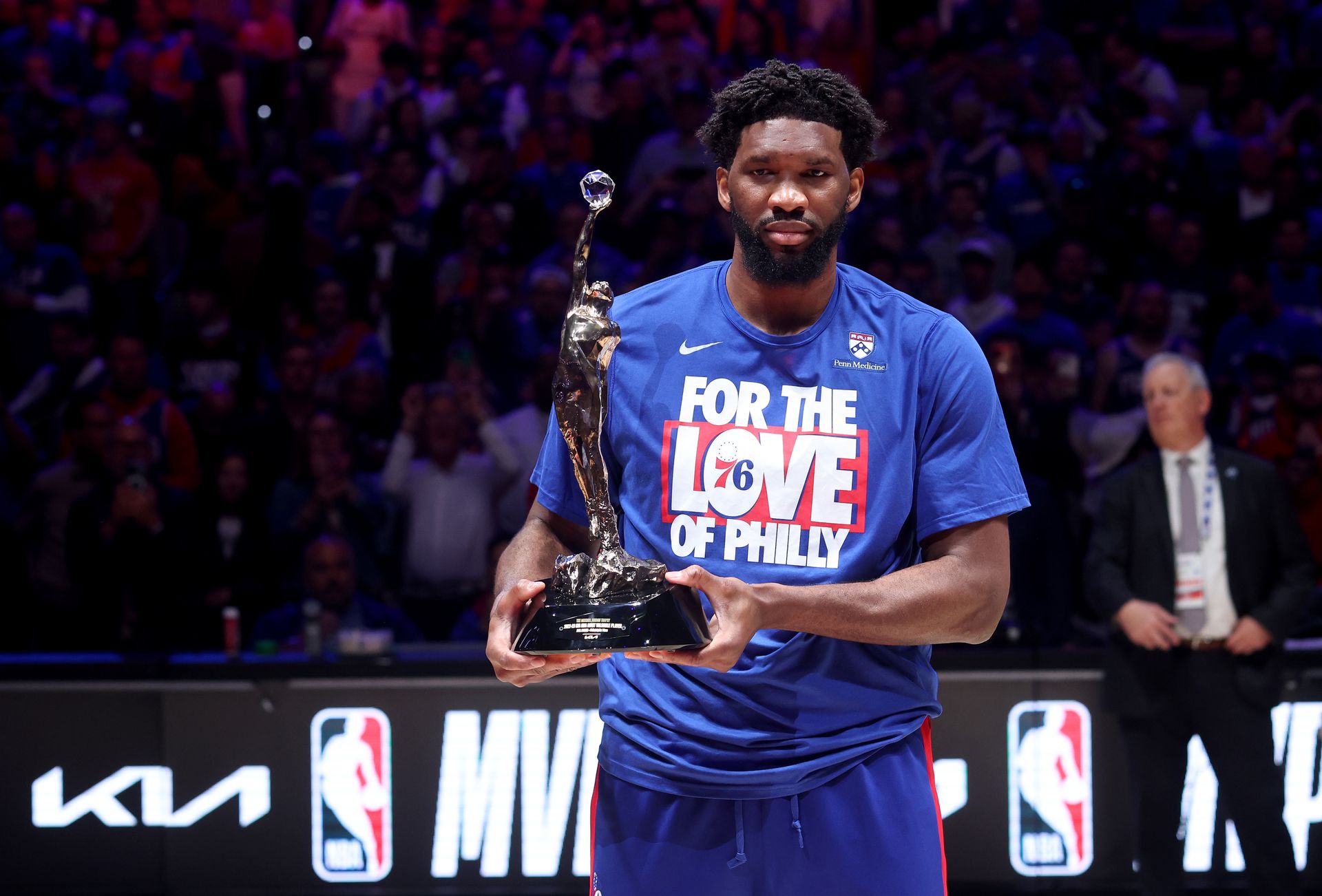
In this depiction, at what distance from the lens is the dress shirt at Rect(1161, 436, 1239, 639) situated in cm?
514

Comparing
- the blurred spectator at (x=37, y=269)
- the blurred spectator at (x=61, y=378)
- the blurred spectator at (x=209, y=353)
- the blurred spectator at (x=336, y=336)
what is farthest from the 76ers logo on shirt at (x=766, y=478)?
the blurred spectator at (x=37, y=269)

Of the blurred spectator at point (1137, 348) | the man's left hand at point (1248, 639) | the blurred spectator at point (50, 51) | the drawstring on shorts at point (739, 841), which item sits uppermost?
the blurred spectator at point (50, 51)

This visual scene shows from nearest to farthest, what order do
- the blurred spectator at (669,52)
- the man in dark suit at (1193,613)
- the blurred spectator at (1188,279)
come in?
the man in dark suit at (1193,613) → the blurred spectator at (1188,279) → the blurred spectator at (669,52)

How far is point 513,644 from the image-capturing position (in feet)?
6.71

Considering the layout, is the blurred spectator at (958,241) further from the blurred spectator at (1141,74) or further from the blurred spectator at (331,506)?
the blurred spectator at (331,506)

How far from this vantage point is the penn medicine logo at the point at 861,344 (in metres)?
2.26

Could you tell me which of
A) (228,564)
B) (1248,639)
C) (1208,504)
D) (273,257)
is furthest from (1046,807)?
(273,257)

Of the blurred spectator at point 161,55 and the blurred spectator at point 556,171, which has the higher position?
the blurred spectator at point 161,55

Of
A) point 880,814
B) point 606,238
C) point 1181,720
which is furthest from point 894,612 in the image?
point 606,238

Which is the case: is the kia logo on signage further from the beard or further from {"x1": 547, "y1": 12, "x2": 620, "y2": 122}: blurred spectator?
{"x1": 547, "y1": 12, "x2": 620, "y2": 122}: blurred spectator

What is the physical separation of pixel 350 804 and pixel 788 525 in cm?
353

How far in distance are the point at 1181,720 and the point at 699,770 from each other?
3415 mm

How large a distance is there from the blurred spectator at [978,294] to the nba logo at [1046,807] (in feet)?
8.38

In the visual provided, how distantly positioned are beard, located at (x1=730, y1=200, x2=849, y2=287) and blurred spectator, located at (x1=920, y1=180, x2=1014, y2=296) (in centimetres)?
555
